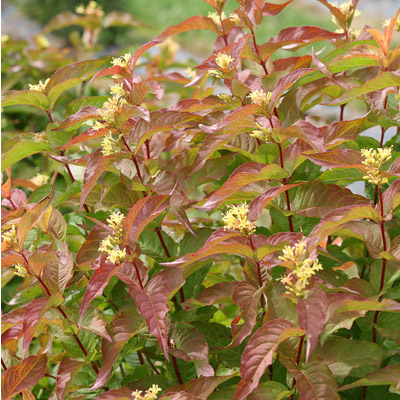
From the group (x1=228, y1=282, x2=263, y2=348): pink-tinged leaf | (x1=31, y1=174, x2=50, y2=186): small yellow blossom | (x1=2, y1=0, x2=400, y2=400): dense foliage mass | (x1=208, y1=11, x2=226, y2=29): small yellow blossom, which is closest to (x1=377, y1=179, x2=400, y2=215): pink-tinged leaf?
(x1=2, y1=0, x2=400, y2=400): dense foliage mass

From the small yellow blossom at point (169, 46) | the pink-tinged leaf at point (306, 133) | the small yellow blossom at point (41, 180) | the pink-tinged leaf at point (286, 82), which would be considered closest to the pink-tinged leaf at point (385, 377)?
the pink-tinged leaf at point (306, 133)

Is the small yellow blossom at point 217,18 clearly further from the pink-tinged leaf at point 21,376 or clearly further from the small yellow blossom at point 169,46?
the small yellow blossom at point 169,46

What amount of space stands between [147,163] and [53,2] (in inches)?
298

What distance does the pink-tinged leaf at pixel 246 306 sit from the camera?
864 mm

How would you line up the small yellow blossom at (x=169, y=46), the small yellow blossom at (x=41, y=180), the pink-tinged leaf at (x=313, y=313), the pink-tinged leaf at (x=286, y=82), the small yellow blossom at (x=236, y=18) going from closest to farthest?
the pink-tinged leaf at (x=313, y=313) < the pink-tinged leaf at (x=286, y=82) < the small yellow blossom at (x=236, y=18) < the small yellow blossom at (x=41, y=180) < the small yellow blossom at (x=169, y=46)

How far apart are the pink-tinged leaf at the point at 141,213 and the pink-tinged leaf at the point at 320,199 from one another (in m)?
0.24

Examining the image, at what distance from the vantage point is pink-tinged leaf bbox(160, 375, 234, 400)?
90 centimetres

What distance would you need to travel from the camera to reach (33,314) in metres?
0.95

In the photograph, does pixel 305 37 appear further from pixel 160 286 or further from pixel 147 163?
pixel 160 286

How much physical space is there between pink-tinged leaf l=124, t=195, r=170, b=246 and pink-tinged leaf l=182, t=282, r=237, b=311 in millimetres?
146

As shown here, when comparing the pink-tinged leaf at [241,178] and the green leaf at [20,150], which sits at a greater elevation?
the green leaf at [20,150]

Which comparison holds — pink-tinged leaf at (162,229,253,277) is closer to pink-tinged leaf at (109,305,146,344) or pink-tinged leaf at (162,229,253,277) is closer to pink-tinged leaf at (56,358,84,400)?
pink-tinged leaf at (109,305,146,344)

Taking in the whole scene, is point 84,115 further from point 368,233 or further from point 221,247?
point 368,233

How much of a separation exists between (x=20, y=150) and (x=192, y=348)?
0.56m
